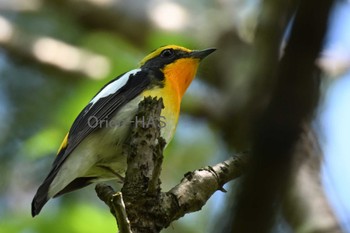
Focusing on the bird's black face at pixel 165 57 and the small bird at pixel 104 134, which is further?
the bird's black face at pixel 165 57

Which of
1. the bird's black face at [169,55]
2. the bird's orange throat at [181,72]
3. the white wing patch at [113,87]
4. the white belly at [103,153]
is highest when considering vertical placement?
the bird's black face at [169,55]

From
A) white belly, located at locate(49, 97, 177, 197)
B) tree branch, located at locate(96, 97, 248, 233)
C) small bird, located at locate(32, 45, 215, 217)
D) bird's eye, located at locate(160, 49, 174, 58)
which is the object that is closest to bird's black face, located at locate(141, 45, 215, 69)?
bird's eye, located at locate(160, 49, 174, 58)

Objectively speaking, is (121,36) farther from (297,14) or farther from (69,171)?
(297,14)

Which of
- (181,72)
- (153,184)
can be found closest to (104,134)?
(181,72)

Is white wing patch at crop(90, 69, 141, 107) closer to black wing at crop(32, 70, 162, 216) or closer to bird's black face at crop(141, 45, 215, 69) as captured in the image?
black wing at crop(32, 70, 162, 216)

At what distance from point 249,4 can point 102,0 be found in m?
1.62

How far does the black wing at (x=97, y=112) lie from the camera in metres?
3.36

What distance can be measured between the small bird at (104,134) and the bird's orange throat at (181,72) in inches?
2.9

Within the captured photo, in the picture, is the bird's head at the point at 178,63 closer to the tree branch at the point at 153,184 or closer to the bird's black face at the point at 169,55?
the bird's black face at the point at 169,55

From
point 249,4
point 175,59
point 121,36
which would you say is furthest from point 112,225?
point 249,4

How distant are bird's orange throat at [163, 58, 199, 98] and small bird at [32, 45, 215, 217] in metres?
0.07

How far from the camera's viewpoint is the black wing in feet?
11.0

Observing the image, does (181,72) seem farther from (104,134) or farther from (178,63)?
(104,134)

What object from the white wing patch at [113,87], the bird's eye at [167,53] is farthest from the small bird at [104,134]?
the bird's eye at [167,53]
